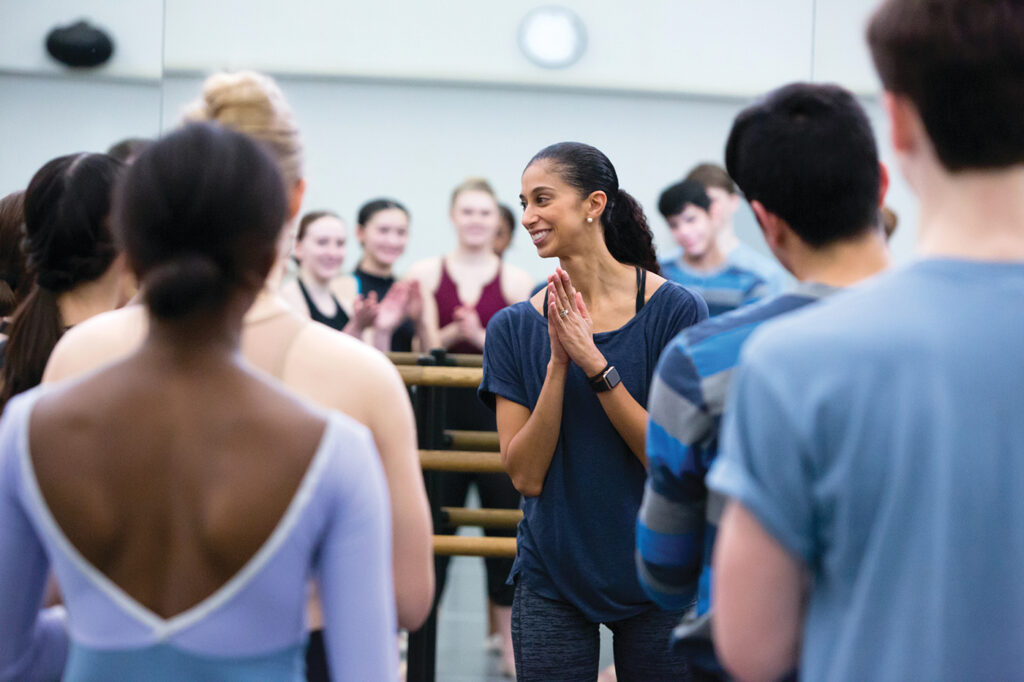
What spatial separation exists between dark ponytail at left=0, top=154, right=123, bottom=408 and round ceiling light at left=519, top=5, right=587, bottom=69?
3298mm

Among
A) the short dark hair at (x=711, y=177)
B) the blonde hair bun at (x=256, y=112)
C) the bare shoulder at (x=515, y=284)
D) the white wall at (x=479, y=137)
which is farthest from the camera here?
the white wall at (x=479, y=137)

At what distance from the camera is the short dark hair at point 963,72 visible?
0.91 meters

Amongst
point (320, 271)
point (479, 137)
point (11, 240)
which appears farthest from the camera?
point (479, 137)

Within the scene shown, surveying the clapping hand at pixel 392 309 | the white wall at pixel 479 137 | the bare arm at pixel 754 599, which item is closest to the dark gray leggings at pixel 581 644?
the bare arm at pixel 754 599

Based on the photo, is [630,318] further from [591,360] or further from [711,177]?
[711,177]

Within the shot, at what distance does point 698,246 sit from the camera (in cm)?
443

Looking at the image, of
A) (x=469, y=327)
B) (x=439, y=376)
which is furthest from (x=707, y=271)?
(x=439, y=376)

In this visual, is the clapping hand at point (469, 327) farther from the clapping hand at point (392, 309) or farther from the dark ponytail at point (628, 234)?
the dark ponytail at point (628, 234)

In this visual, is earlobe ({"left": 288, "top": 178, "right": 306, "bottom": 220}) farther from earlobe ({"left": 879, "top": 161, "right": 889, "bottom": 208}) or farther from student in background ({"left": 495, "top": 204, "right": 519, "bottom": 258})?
student in background ({"left": 495, "top": 204, "right": 519, "bottom": 258})

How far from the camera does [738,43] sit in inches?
187

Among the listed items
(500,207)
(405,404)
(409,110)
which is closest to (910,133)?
(405,404)

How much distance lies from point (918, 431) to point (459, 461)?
2.07m

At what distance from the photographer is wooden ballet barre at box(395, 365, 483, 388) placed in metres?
2.82

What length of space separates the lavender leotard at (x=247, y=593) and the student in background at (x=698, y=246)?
3.47 metres
